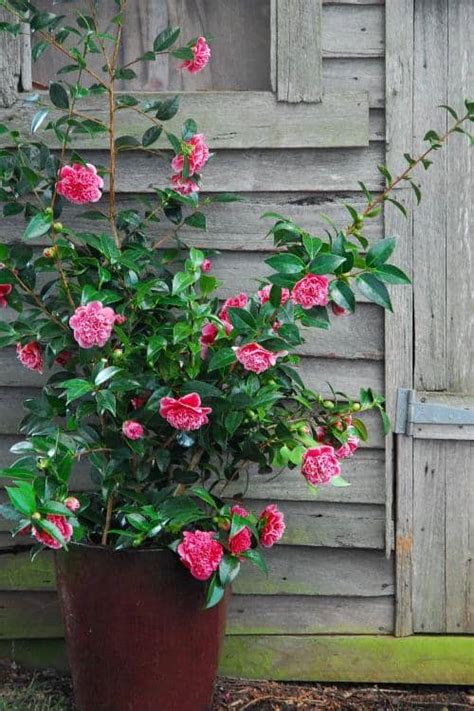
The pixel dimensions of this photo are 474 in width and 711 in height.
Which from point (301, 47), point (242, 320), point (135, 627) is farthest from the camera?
point (301, 47)

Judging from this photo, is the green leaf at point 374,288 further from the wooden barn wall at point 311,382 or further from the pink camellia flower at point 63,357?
the pink camellia flower at point 63,357

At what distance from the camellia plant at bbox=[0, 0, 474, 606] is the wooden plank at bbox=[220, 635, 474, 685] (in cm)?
59

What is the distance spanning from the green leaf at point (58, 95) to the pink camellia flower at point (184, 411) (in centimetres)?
84

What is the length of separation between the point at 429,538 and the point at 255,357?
1062mm

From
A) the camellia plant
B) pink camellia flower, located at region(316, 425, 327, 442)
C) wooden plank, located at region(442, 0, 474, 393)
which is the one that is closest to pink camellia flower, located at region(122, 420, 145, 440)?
the camellia plant

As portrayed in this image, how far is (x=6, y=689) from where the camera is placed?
2979mm

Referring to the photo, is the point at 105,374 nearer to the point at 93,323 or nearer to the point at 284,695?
the point at 93,323

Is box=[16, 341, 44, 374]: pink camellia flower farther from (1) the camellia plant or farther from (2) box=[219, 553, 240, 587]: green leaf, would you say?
(2) box=[219, 553, 240, 587]: green leaf

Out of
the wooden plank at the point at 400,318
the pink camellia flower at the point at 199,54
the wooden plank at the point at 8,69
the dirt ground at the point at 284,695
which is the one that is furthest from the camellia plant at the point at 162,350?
the dirt ground at the point at 284,695

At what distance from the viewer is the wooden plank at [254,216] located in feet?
9.62

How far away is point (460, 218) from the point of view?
2.91 m

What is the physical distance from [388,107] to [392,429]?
0.93m

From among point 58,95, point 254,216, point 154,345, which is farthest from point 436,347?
point 58,95

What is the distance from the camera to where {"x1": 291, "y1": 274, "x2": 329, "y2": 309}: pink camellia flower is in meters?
2.21
